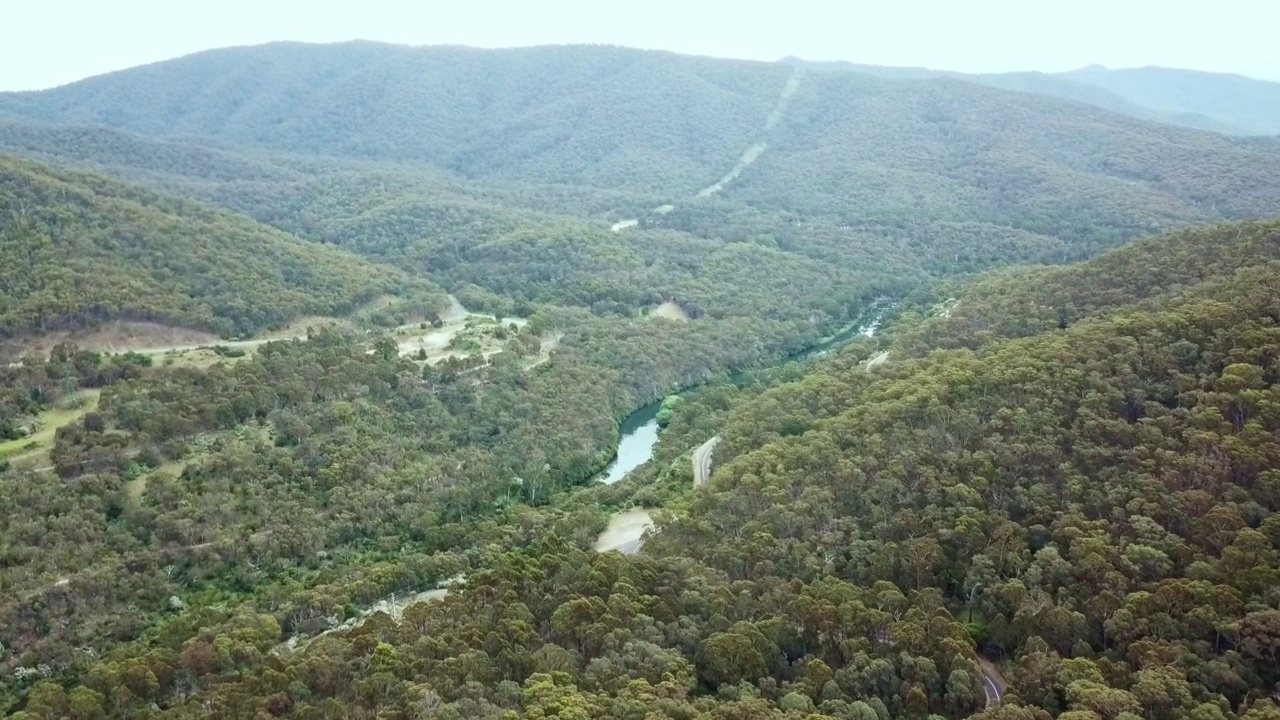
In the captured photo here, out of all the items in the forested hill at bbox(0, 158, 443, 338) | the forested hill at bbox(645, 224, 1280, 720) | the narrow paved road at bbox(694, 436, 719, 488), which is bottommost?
the narrow paved road at bbox(694, 436, 719, 488)

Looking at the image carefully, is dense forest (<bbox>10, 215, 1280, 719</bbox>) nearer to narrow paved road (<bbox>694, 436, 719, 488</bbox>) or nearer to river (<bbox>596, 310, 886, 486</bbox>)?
river (<bbox>596, 310, 886, 486</bbox>)

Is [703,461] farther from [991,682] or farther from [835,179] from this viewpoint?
[835,179]

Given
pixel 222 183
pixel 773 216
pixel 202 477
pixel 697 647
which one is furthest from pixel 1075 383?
pixel 222 183

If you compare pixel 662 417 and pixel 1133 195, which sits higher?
pixel 1133 195

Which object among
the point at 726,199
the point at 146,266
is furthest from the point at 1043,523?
the point at 726,199

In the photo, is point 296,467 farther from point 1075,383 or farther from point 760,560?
point 1075,383

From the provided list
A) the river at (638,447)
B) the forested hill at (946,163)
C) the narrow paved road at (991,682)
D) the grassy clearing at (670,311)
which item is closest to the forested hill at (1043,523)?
the narrow paved road at (991,682)

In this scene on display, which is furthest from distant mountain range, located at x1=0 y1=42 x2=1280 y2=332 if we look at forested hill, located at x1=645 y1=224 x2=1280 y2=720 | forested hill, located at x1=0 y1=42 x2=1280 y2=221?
forested hill, located at x1=645 y1=224 x2=1280 y2=720
